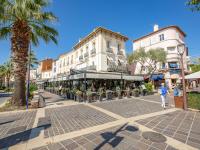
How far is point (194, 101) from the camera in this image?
7980 millimetres

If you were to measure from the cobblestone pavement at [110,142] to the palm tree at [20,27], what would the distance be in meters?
7.34

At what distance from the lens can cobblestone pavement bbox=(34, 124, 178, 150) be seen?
3.55m

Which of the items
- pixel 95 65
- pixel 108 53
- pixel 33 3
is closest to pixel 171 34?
pixel 108 53

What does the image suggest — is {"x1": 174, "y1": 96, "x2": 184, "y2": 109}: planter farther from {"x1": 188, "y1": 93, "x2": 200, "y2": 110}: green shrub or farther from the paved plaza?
the paved plaza

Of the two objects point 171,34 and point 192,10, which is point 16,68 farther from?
point 171,34

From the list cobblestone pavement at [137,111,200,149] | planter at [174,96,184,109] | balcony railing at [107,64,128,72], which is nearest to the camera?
cobblestone pavement at [137,111,200,149]

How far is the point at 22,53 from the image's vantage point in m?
9.41

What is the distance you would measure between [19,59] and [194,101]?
12688 mm

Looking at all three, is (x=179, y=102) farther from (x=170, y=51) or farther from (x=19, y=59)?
(x=170, y=51)

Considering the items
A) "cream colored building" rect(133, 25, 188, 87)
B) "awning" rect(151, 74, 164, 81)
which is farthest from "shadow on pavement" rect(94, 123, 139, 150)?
"cream colored building" rect(133, 25, 188, 87)

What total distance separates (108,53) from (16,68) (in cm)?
1440

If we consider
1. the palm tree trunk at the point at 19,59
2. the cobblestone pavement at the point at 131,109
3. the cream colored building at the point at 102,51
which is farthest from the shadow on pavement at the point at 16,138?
the cream colored building at the point at 102,51

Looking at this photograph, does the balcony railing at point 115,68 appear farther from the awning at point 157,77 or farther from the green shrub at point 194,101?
the green shrub at point 194,101

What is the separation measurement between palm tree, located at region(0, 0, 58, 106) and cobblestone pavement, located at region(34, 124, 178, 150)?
24.1ft
